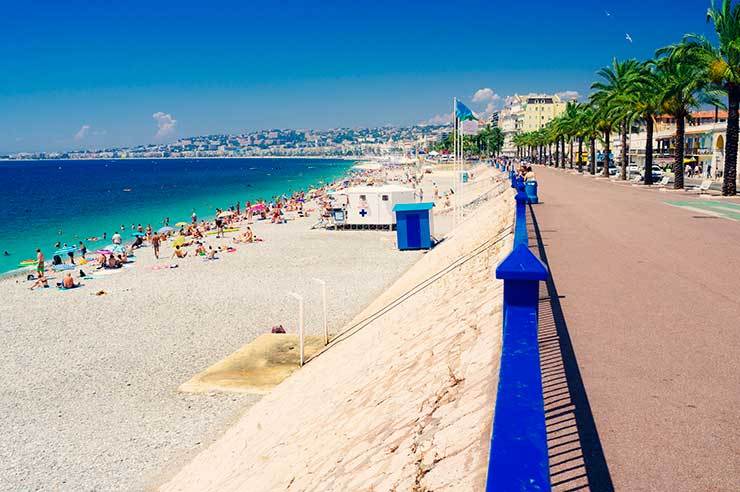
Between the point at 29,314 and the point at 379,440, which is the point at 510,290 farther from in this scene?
the point at 29,314

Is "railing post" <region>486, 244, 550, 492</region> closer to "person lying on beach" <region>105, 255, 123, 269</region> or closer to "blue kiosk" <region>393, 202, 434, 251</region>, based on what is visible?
"blue kiosk" <region>393, 202, 434, 251</region>

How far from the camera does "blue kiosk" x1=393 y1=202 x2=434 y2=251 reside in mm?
26672

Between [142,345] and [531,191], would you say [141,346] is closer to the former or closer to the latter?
[142,345]

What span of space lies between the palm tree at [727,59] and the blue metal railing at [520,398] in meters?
24.7

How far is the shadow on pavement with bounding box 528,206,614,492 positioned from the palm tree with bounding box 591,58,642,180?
34.2 metres

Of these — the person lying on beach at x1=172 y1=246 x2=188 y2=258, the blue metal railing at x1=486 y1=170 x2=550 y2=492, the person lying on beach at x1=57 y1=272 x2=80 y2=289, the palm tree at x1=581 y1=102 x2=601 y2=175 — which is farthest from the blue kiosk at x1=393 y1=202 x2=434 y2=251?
the palm tree at x1=581 y1=102 x2=601 y2=175

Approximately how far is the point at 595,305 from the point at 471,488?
15.3 feet

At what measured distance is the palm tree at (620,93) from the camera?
122ft

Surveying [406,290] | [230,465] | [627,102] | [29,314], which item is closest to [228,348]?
[406,290]

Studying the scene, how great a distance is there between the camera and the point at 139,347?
49.2 ft

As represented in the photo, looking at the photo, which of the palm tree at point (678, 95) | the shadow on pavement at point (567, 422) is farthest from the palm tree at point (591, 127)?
the shadow on pavement at point (567, 422)

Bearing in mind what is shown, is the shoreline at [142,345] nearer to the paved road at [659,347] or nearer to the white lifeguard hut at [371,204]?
the white lifeguard hut at [371,204]

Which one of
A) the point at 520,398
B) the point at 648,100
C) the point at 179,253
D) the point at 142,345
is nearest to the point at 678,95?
the point at 648,100

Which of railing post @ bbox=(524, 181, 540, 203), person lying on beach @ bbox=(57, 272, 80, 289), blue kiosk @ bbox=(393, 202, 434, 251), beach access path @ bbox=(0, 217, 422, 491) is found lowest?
beach access path @ bbox=(0, 217, 422, 491)
